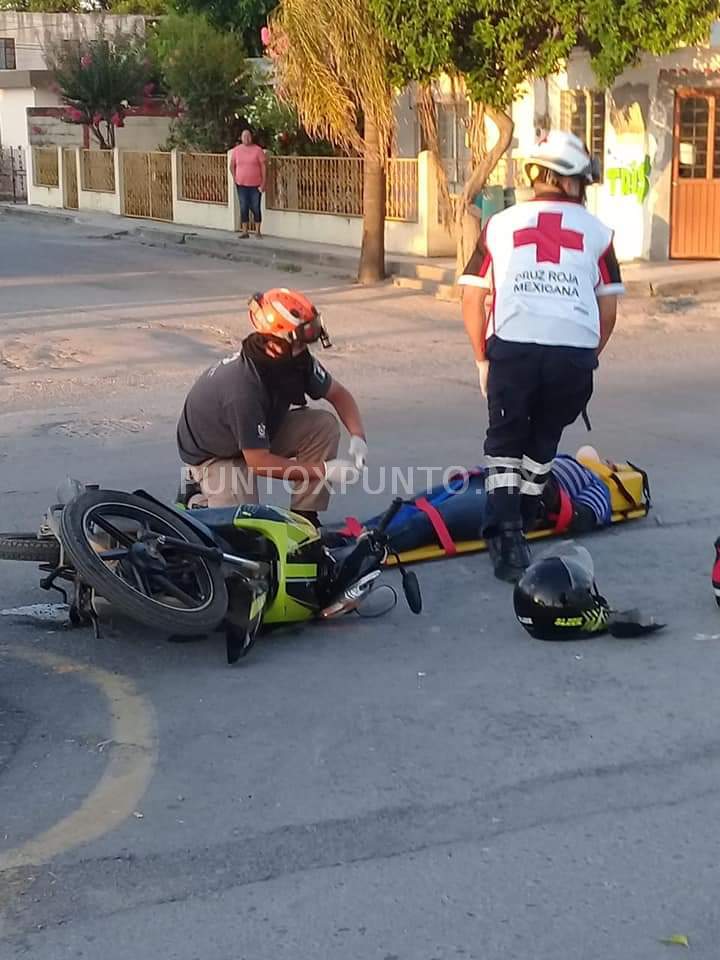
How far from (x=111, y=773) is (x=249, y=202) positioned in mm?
21784

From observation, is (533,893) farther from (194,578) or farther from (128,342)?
(128,342)

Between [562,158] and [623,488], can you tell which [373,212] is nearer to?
[623,488]

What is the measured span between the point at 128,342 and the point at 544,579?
8872mm

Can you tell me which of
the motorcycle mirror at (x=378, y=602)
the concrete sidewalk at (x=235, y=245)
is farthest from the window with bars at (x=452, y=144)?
the motorcycle mirror at (x=378, y=602)

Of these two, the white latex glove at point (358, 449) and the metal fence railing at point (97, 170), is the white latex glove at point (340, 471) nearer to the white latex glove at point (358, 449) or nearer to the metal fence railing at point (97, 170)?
the white latex glove at point (358, 449)

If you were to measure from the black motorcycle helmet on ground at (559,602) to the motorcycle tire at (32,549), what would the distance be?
1755mm

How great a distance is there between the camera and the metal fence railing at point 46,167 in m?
36.6

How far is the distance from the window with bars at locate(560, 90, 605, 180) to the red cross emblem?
1479 cm

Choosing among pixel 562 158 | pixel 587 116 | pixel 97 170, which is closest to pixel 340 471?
pixel 562 158

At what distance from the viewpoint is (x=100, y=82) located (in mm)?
35094

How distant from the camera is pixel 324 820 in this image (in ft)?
12.1

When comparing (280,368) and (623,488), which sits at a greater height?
(280,368)

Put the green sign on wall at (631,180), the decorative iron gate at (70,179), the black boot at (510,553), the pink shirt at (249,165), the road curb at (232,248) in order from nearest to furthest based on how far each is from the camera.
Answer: the black boot at (510,553) → the green sign on wall at (631,180) → the road curb at (232,248) → the pink shirt at (249,165) → the decorative iron gate at (70,179)

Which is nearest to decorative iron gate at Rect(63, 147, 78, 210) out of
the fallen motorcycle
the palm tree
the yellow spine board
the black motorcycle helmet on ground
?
the palm tree
